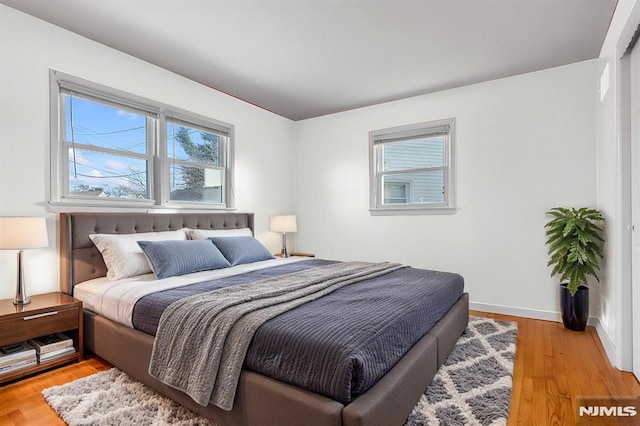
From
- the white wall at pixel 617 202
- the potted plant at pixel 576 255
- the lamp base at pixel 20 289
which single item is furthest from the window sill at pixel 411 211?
the lamp base at pixel 20 289

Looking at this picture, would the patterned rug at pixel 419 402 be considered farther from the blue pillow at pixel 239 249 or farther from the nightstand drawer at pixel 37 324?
the blue pillow at pixel 239 249

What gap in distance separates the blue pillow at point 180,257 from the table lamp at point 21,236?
2.18 ft

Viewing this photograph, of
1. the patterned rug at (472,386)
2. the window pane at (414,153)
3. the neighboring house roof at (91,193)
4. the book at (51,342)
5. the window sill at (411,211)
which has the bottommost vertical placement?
the patterned rug at (472,386)

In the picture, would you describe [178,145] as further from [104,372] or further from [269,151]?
[104,372]

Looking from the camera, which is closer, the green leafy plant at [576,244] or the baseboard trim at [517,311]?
the green leafy plant at [576,244]

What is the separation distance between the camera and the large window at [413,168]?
13.5 ft

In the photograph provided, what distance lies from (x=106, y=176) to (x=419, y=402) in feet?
10.4

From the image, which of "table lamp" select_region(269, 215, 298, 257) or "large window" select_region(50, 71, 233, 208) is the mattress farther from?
"table lamp" select_region(269, 215, 298, 257)

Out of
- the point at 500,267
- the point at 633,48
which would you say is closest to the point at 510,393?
the point at 500,267

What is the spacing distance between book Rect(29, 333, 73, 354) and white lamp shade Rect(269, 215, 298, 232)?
8.55 ft

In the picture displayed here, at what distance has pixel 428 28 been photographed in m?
2.76

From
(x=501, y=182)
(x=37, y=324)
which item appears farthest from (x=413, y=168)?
(x=37, y=324)

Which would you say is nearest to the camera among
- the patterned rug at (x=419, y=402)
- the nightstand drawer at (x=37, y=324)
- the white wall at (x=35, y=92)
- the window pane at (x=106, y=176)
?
the patterned rug at (x=419, y=402)

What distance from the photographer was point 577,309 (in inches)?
122
